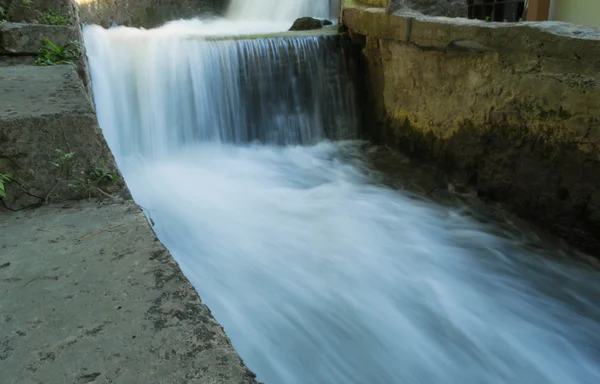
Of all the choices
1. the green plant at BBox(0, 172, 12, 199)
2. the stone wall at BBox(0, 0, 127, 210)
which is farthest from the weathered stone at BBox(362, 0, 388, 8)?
the green plant at BBox(0, 172, 12, 199)

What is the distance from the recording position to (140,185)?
207 inches

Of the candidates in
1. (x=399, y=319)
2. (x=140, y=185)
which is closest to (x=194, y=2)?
(x=140, y=185)

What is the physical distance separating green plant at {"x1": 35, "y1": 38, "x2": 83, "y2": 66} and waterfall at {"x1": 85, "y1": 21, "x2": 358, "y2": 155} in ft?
6.68

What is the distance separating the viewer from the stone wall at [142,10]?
9.43 metres

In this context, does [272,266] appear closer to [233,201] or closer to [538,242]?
[233,201]

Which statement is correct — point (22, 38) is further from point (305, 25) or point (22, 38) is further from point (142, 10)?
point (142, 10)

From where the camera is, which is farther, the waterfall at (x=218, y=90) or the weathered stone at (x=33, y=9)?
the waterfall at (x=218, y=90)

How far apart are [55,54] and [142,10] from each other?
7.68 m

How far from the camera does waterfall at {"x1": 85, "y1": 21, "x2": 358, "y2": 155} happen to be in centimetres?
619

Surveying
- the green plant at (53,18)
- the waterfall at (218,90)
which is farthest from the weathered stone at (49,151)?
the waterfall at (218,90)

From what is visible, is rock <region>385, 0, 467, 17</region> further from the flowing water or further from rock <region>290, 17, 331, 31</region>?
rock <region>290, 17, 331, 31</region>

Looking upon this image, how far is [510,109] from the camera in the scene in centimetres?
423

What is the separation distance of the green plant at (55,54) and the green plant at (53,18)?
0.81 metres

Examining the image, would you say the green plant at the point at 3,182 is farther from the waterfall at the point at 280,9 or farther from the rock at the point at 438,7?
the waterfall at the point at 280,9
